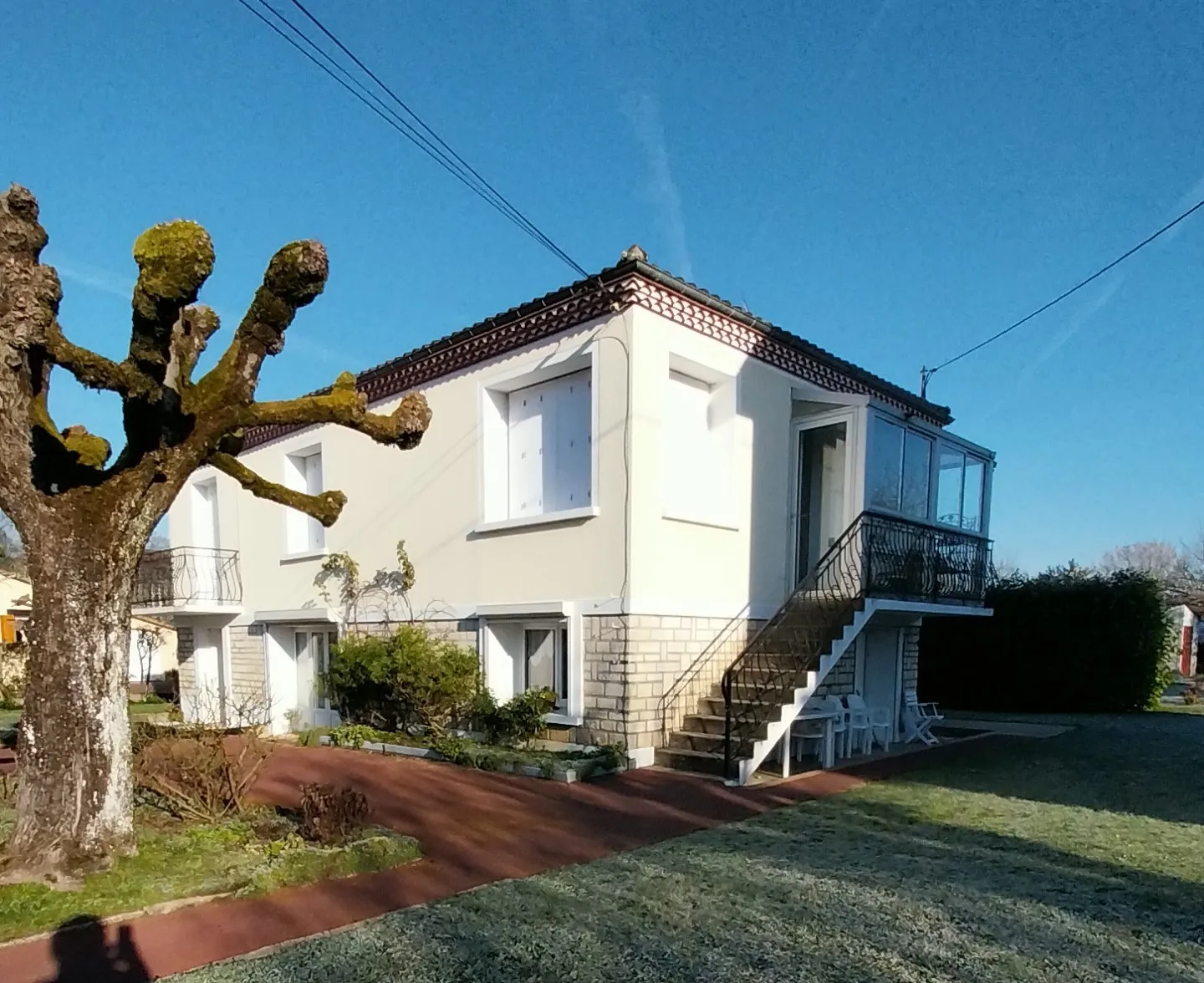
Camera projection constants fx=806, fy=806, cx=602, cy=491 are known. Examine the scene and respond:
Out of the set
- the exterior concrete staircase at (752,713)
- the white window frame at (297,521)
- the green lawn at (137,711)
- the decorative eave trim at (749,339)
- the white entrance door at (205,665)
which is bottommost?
the green lawn at (137,711)

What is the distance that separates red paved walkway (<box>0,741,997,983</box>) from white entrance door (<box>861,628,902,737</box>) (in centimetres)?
160

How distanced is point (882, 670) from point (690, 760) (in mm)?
4978

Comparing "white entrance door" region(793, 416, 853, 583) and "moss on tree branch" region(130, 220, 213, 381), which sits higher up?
"moss on tree branch" region(130, 220, 213, 381)

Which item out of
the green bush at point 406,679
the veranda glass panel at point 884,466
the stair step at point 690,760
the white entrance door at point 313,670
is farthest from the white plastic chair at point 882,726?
the white entrance door at point 313,670

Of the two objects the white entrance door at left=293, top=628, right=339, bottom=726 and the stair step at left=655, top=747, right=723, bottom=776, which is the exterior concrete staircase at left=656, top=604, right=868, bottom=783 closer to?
the stair step at left=655, top=747, right=723, bottom=776

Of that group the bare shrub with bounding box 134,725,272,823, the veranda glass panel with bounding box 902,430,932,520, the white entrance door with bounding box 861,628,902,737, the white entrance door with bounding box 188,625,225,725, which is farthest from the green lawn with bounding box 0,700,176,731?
the veranda glass panel with bounding box 902,430,932,520

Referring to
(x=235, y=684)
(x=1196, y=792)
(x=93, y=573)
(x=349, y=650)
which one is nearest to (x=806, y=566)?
(x=1196, y=792)

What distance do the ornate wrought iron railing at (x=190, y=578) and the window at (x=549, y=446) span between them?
7857 mm

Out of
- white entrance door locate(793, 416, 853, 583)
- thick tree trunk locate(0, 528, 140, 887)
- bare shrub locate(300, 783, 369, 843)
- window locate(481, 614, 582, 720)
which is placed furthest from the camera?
white entrance door locate(793, 416, 853, 583)

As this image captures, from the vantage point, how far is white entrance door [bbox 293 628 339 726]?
14164 millimetres

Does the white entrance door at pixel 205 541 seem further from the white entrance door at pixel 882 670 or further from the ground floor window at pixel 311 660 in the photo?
the white entrance door at pixel 882 670

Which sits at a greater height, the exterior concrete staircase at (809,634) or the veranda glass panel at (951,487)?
the veranda glass panel at (951,487)

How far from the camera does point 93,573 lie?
520 cm

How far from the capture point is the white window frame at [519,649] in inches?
383
